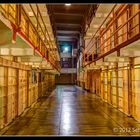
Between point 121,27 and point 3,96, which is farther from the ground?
point 121,27

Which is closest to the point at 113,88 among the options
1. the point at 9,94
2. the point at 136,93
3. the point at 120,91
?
the point at 120,91

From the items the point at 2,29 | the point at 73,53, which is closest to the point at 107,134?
the point at 2,29

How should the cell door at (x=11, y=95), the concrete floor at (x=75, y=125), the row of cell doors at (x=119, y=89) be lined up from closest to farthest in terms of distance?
1. the concrete floor at (x=75, y=125)
2. the cell door at (x=11, y=95)
3. the row of cell doors at (x=119, y=89)

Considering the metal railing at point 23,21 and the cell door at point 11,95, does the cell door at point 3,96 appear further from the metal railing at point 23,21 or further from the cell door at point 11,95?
the metal railing at point 23,21

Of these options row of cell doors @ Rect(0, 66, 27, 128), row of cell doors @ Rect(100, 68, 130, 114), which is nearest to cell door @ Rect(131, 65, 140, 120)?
row of cell doors @ Rect(100, 68, 130, 114)

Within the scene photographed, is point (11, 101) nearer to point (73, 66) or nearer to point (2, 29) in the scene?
point (2, 29)

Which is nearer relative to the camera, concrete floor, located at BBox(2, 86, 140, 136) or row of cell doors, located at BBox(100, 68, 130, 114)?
concrete floor, located at BBox(2, 86, 140, 136)

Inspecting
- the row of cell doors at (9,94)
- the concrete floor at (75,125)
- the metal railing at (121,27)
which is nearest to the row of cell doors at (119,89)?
A: the concrete floor at (75,125)

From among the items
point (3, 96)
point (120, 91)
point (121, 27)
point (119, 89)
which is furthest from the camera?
point (119, 89)

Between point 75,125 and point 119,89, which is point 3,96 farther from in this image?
point 119,89

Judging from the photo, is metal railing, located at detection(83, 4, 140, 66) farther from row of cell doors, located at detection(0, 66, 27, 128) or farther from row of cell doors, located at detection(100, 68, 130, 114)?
row of cell doors, located at detection(0, 66, 27, 128)

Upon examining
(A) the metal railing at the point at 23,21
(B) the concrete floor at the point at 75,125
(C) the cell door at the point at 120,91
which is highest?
(A) the metal railing at the point at 23,21

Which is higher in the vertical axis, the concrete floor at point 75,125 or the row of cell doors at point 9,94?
the row of cell doors at point 9,94

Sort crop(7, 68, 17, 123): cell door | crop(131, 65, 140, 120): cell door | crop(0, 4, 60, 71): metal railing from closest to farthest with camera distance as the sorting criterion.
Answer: crop(0, 4, 60, 71): metal railing, crop(7, 68, 17, 123): cell door, crop(131, 65, 140, 120): cell door
